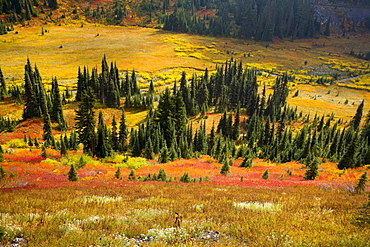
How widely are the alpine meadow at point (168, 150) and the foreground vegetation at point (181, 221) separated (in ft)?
0.21

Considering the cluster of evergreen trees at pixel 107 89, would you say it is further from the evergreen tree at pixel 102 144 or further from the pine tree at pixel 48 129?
the evergreen tree at pixel 102 144

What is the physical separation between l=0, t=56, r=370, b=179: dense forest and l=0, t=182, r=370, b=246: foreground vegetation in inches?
722

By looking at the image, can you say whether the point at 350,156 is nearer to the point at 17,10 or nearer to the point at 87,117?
the point at 87,117

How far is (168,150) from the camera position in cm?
4500

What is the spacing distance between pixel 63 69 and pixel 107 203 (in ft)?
418

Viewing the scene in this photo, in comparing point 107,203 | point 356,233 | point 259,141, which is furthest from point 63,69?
point 356,233

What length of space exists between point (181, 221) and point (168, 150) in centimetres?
3637

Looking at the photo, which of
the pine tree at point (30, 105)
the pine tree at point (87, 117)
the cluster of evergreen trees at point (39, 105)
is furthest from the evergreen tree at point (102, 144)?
the pine tree at point (30, 105)

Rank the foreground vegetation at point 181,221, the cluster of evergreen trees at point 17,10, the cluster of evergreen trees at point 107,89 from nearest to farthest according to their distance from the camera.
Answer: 1. the foreground vegetation at point 181,221
2. the cluster of evergreen trees at point 107,89
3. the cluster of evergreen trees at point 17,10

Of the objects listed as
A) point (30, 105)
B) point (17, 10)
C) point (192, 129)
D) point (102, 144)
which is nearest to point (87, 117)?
point (102, 144)

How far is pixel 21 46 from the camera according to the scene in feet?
472

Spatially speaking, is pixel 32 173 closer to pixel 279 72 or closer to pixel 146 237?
pixel 146 237

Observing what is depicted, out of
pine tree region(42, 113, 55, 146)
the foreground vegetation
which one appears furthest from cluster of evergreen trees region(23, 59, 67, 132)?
the foreground vegetation

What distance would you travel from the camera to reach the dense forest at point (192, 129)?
39312 millimetres
